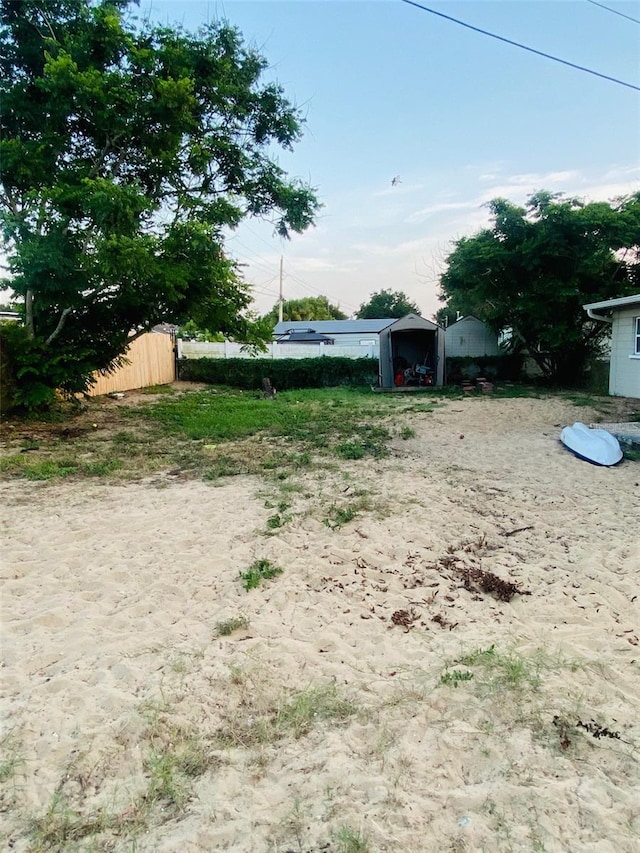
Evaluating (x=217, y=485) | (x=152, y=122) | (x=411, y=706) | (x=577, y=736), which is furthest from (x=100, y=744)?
(x=152, y=122)

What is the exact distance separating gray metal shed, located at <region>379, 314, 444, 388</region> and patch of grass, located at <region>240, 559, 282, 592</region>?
1239 cm

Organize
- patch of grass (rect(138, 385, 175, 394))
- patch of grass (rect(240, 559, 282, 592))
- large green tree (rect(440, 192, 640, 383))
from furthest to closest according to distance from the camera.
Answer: patch of grass (rect(138, 385, 175, 394))
large green tree (rect(440, 192, 640, 383))
patch of grass (rect(240, 559, 282, 592))

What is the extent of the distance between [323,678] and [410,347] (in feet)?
52.9

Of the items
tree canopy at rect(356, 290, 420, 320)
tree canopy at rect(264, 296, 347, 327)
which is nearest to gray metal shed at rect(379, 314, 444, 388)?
tree canopy at rect(356, 290, 420, 320)

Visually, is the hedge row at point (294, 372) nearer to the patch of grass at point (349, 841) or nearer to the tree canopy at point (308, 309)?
the patch of grass at point (349, 841)

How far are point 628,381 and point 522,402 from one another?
118 inches

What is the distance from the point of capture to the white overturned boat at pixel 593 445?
6277 millimetres

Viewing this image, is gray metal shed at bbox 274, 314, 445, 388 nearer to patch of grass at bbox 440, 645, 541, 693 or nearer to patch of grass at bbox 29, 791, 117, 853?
patch of grass at bbox 440, 645, 541, 693

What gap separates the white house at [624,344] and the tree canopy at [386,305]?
119 feet

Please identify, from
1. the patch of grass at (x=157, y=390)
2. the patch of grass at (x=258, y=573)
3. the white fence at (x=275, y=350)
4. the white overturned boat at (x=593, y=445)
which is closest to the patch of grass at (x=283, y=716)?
the patch of grass at (x=258, y=573)

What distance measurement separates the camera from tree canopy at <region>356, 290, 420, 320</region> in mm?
48906

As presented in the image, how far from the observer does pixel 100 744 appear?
1.94m

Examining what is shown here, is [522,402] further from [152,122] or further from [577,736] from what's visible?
[577,736]

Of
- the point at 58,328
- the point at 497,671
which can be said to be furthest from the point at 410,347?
the point at 497,671
